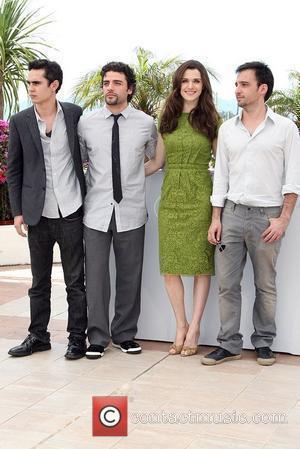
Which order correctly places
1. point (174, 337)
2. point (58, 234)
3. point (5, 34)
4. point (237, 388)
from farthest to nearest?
point (5, 34)
point (174, 337)
point (58, 234)
point (237, 388)

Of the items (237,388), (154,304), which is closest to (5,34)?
(154,304)

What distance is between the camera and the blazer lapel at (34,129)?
4.30 metres

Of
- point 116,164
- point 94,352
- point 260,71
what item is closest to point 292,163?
point 260,71

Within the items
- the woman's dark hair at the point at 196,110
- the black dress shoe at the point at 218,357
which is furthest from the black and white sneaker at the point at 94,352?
the woman's dark hair at the point at 196,110

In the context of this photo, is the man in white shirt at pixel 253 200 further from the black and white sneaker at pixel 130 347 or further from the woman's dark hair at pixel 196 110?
the black and white sneaker at pixel 130 347

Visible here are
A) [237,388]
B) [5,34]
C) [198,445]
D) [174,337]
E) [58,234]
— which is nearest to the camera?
[198,445]

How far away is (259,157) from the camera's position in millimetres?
4133

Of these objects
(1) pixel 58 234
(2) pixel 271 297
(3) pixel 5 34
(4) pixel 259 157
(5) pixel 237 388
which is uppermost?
(3) pixel 5 34

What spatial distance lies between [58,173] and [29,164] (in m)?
0.17

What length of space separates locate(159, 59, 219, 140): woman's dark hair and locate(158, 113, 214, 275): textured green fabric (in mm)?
35

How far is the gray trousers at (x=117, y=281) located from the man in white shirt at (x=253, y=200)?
1.62ft

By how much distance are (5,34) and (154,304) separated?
927 cm

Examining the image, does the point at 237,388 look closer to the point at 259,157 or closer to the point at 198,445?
the point at 198,445

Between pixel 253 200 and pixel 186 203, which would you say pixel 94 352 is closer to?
pixel 186 203
